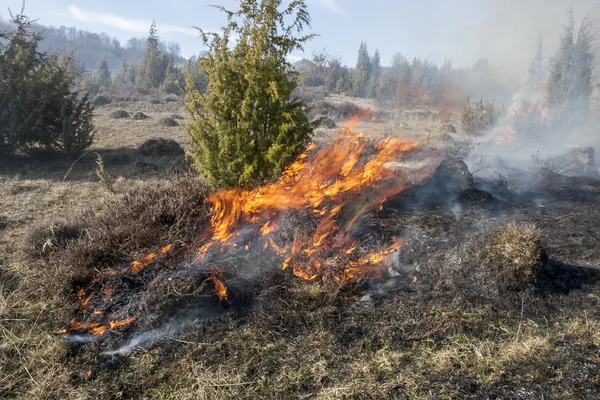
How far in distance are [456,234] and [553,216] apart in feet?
8.98

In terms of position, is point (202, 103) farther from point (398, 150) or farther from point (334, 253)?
point (398, 150)

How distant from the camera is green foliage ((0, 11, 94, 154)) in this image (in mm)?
11023

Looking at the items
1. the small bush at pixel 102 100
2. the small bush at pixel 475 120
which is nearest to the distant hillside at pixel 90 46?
the small bush at pixel 102 100

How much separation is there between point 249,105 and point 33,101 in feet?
30.1

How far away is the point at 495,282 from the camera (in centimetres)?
480

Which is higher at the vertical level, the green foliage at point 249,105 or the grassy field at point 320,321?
the green foliage at point 249,105

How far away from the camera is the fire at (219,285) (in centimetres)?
454

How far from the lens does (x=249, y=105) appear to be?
Answer: 6.20 m

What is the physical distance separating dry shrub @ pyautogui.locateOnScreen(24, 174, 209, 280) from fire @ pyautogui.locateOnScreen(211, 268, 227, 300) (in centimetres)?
103

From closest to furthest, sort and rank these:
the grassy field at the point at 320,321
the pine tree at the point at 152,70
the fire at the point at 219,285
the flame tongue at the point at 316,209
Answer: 1. the grassy field at the point at 320,321
2. the fire at the point at 219,285
3. the flame tongue at the point at 316,209
4. the pine tree at the point at 152,70

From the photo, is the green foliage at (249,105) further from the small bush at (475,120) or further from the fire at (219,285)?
the small bush at (475,120)

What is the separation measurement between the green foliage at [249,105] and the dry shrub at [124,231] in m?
0.76

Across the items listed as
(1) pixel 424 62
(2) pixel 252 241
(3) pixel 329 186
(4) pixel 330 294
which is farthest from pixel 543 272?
(1) pixel 424 62

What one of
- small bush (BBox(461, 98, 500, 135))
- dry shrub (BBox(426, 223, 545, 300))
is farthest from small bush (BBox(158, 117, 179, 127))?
dry shrub (BBox(426, 223, 545, 300))
